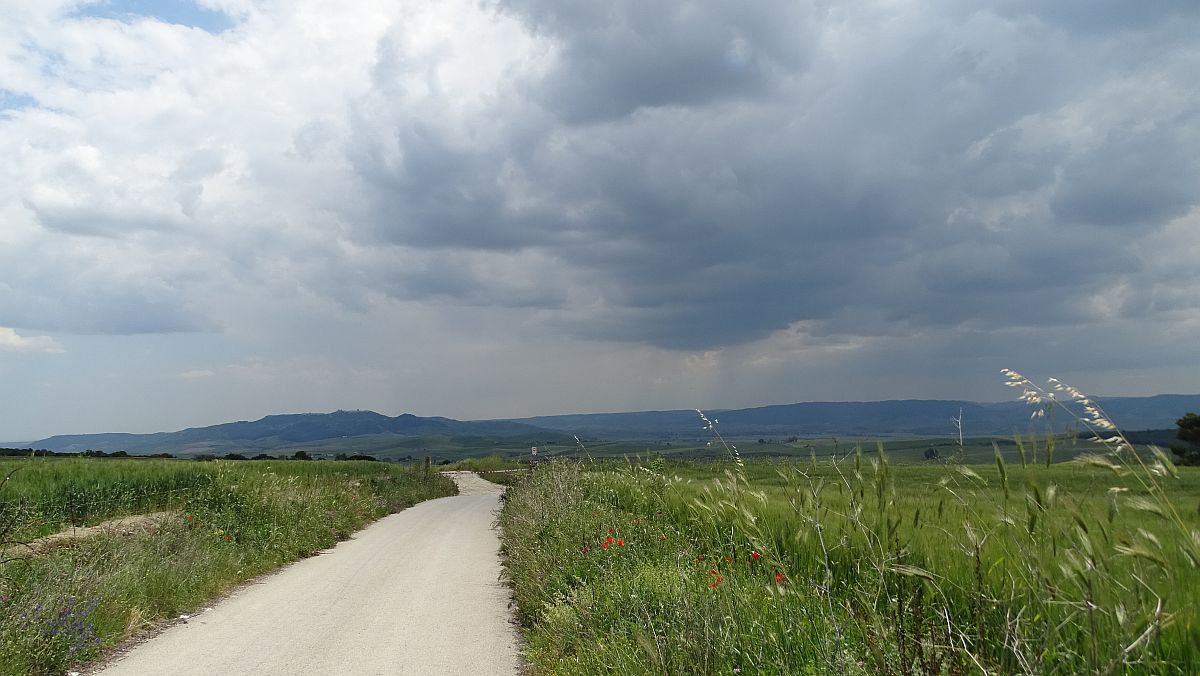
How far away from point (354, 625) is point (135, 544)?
5155mm

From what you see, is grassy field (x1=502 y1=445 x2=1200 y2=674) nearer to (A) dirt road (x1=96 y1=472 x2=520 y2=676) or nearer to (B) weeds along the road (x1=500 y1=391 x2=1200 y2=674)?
(B) weeds along the road (x1=500 y1=391 x2=1200 y2=674)

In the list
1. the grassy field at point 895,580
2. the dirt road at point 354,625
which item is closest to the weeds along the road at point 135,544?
the dirt road at point 354,625

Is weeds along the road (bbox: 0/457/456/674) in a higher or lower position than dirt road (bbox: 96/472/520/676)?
higher

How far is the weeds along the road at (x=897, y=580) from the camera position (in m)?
2.77

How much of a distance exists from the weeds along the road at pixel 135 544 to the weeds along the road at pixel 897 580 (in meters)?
4.83

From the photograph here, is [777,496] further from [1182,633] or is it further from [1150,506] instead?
[1150,506]

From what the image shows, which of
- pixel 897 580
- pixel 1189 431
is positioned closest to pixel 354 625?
pixel 897 580

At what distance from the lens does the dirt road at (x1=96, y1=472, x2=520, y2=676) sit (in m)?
7.59

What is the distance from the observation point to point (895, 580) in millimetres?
5121

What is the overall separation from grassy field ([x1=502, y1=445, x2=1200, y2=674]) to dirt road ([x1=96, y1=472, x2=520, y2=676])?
81cm

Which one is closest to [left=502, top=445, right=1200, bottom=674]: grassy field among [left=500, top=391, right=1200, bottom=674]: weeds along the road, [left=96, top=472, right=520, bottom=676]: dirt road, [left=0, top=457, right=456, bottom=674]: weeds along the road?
[left=500, top=391, right=1200, bottom=674]: weeds along the road

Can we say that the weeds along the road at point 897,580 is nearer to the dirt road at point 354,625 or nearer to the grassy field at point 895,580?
the grassy field at point 895,580

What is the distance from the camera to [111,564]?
10.3 meters

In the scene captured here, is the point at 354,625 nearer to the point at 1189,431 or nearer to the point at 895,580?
the point at 895,580
